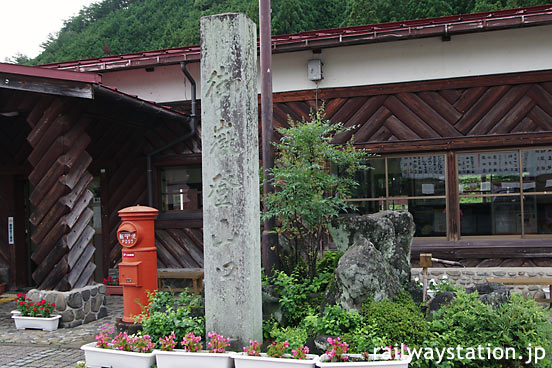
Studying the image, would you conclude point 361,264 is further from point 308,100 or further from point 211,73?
point 308,100

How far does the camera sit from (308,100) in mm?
9820

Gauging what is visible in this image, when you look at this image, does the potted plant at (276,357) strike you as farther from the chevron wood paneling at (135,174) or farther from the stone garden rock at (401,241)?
the chevron wood paneling at (135,174)

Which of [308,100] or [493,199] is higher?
[308,100]

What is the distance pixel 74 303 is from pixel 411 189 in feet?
21.4

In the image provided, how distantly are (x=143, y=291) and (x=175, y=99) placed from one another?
5.12 meters

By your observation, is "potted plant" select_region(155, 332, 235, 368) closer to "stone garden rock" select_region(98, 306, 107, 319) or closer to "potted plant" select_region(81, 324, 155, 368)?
"potted plant" select_region(81, 324, 155, 368)

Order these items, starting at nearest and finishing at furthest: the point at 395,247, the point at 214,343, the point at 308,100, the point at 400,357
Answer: the point at 400,357 → the point at 214,343 → the point at 395,247 → the point at 308,100

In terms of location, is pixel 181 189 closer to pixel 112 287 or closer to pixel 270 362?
pixel 112 287

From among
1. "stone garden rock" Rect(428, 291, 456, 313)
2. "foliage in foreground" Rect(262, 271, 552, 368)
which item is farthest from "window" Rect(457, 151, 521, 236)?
"foliage in foreground" Rect(262, 271, 552, 368)

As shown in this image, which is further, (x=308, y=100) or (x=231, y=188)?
(x=308, y=100)

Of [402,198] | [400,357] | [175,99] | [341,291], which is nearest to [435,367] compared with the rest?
[400,357]

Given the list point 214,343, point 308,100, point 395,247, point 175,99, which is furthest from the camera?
point 175,99

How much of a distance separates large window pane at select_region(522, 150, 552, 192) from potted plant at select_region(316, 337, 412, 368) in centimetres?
579

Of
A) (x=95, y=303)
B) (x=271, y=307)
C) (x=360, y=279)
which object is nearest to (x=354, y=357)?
(x=360, y=279)
